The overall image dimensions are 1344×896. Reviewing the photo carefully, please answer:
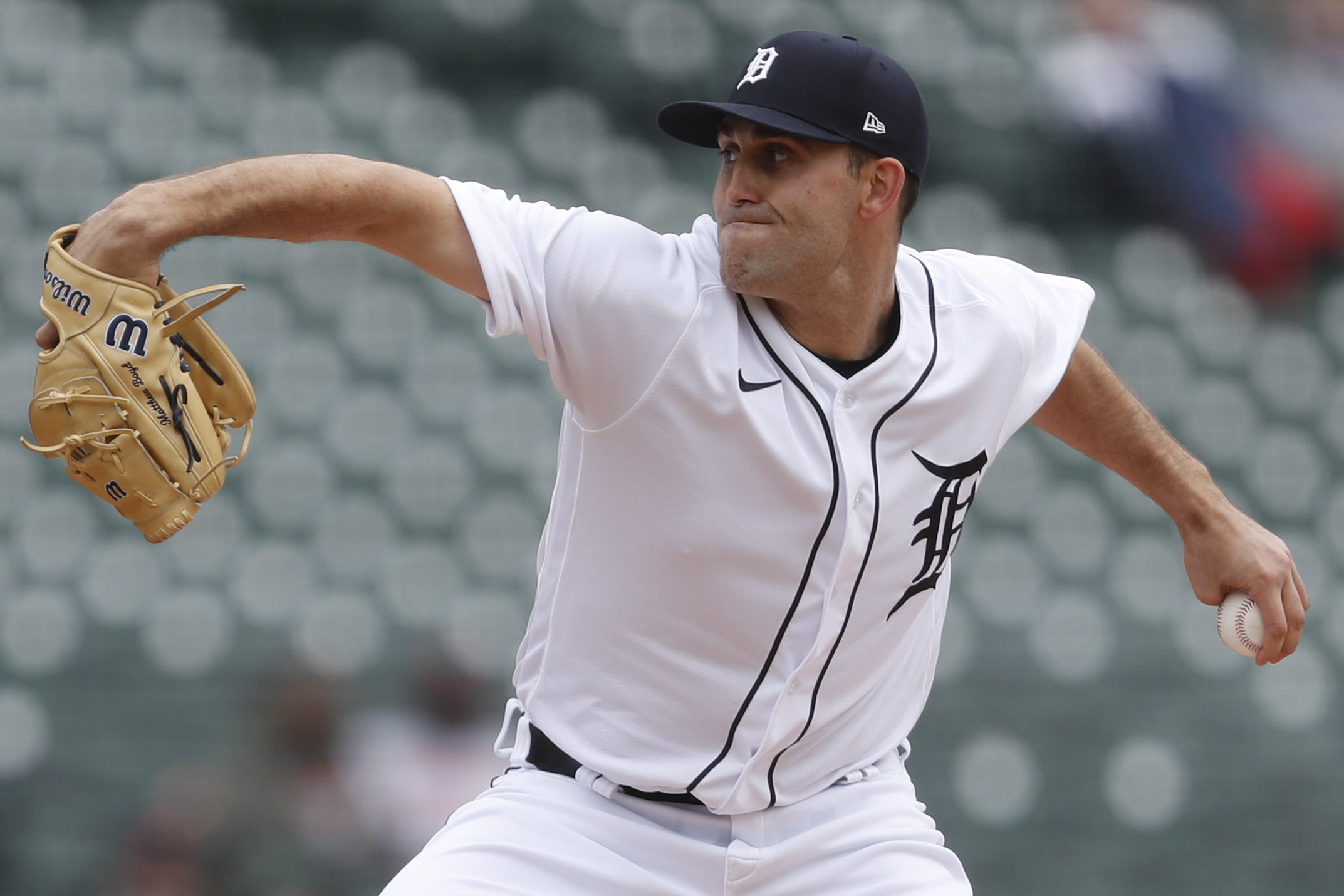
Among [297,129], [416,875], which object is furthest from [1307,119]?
[416,875]

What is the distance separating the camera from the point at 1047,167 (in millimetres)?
7059

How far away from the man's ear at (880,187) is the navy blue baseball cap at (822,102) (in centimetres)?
2

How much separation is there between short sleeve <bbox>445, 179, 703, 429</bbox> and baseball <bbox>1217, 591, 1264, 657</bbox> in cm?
114

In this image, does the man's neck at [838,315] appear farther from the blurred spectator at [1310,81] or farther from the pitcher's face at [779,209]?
the blurred spectator at [1310,81]

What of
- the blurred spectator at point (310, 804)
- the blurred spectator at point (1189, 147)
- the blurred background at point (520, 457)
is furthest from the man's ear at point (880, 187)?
the blurred spectator at point (1189, 147)

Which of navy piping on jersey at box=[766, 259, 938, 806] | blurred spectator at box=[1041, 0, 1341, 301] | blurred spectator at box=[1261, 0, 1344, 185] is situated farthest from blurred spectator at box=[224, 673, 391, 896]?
blurred spectator at box=[1261, 0, 1344, 185]

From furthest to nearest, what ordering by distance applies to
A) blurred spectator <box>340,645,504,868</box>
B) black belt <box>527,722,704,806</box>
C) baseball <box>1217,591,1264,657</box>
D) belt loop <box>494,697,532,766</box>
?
blurred spectator <box>340,645,504,868</box> → baseball <box>1217,591,1264,657</box> → belt loop <box>494,697,532,766</box> → black belt <box>527,722,704,806</box>

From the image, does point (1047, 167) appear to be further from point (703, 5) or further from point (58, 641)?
point (58, 641)

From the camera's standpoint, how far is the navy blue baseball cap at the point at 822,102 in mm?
2379

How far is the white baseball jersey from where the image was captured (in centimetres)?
229

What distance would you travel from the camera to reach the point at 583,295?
2.26 m

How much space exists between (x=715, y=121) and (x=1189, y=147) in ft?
16.4

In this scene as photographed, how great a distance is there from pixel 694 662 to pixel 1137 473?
3.23ft

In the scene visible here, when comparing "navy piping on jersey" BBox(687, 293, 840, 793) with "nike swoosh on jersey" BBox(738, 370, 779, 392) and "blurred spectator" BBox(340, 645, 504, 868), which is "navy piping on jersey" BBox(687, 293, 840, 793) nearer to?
"nike swoosh on jersey" BBox(738, 370, 779, 392)
